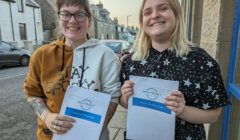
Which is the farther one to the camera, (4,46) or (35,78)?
(4,46)

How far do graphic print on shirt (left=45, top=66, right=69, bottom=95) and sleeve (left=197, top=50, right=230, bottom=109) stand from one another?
2.79 ft

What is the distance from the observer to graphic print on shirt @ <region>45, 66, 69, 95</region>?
160cm

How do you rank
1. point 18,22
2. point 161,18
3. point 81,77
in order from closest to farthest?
point 161,18 → point 81,77 → point 18,22

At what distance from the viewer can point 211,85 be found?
4.56 ft

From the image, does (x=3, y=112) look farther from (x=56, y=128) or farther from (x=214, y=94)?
(x=214, y=94)

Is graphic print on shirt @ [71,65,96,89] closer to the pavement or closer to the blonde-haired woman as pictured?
the blonde-haired woman

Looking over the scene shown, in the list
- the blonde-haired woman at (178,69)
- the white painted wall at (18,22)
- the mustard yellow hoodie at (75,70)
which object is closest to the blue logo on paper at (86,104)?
the mustard yellow hoodie at (75,70)

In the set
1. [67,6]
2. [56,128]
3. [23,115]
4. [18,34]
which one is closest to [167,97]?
→ [56,128]

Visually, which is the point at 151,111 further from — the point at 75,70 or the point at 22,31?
the point at 22,31

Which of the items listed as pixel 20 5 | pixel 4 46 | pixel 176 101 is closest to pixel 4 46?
pixel 4 46

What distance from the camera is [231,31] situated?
87.7 inches

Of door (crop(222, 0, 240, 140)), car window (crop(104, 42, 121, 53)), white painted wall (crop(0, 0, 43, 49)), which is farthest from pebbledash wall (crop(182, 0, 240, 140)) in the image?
white painted wall (crop(0, 0, 43, 49))

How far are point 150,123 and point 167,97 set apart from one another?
22 centimetres

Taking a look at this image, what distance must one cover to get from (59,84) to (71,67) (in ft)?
0.45
